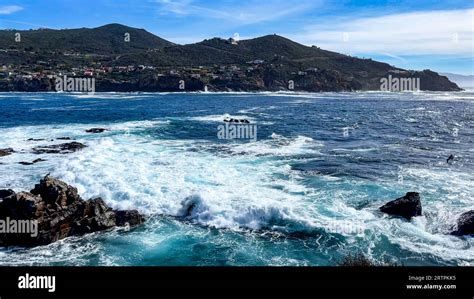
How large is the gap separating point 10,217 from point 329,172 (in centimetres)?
2180

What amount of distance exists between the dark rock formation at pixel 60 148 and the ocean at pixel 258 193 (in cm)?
125

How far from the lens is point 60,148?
1559 inches

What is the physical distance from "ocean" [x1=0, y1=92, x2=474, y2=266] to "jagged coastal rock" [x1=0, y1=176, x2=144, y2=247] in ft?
2.26

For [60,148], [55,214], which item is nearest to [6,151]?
[60,148]

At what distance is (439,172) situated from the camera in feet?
99.8

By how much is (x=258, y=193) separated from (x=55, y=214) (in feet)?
38.4

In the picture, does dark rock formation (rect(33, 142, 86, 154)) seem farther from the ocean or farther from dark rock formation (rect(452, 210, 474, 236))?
dark rock formation (rect(452, 210, 474, 236))

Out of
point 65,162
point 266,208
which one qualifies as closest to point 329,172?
point 266,208

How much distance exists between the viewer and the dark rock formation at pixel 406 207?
67.8 ft

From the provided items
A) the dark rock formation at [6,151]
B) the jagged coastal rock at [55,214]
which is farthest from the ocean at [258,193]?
the dark rock formation at [6,151]

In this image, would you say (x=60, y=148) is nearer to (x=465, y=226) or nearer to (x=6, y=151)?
(x=6, y=151)

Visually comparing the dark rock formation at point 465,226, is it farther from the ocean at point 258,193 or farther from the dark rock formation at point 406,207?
the dark rock formation at point 406,207

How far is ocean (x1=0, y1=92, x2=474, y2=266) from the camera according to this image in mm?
16734
